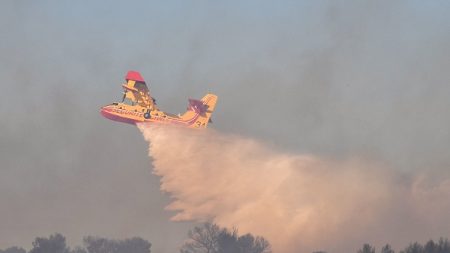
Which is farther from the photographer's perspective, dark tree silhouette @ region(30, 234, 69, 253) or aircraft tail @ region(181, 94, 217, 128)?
dark tree silhouette @ region(30, 234, 69, 253)

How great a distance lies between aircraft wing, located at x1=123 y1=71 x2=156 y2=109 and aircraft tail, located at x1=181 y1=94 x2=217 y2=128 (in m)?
4.40

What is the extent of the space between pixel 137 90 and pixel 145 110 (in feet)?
8.43

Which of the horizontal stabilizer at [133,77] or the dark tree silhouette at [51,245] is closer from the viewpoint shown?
the horizontal stabilizer at [133,77]

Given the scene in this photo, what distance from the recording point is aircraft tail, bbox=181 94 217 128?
127750 mm

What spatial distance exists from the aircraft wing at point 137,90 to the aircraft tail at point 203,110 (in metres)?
4.40

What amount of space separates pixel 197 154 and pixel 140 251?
62421 millimetres

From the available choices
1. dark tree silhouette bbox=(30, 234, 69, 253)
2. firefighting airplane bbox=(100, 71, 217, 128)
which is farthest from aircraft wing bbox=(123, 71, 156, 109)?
dark tree silhouette bbox=(30, 234, 69, 253)

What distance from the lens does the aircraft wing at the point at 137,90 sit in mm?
126500

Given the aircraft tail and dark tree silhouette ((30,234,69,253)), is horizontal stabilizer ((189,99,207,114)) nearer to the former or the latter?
the aircraft tail

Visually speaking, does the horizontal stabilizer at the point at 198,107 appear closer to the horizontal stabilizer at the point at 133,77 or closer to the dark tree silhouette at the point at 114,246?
the horizontal stabilizer at the point at 133,77

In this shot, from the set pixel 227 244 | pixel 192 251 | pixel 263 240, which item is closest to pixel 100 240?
pixel 192 251

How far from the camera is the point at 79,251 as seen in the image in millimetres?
185875

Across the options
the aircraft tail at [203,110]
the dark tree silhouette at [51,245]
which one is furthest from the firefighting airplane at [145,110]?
the dark tree silhouette at [51,245]

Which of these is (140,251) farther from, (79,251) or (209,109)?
(209,109)
